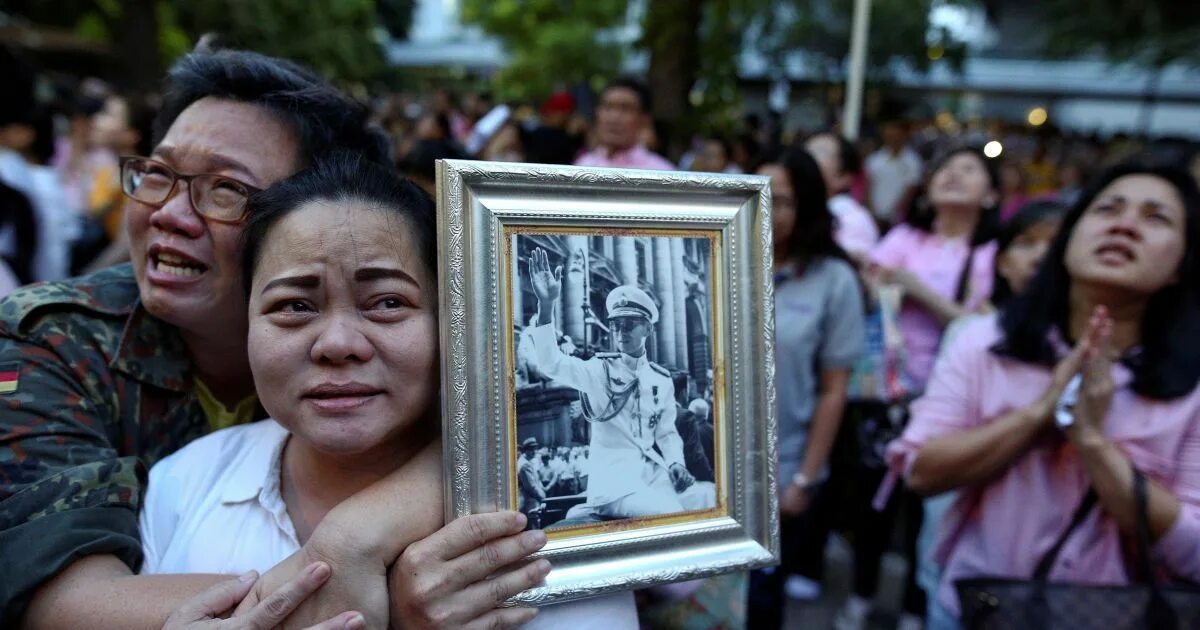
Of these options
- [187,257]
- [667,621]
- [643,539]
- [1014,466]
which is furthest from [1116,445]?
[187,257]

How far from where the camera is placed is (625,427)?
4.82ft

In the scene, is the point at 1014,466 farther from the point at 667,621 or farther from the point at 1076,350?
the point at 667,621

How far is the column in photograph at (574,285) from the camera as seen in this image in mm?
1424

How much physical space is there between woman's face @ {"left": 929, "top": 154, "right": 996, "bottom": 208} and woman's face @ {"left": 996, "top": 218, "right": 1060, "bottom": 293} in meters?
0.57

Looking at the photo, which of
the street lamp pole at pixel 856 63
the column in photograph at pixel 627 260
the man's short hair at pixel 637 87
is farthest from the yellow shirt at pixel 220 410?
the street lamp pole at pixel 856 63

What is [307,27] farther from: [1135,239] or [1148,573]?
Result: [1148,573]

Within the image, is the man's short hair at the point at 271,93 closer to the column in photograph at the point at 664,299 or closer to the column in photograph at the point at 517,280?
the column in photograph at the point at 517,280

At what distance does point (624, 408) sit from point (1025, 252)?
3.29 meters

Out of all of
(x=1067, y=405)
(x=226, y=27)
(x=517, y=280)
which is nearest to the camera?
(x=517, y=280)

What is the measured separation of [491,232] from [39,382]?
887 mm

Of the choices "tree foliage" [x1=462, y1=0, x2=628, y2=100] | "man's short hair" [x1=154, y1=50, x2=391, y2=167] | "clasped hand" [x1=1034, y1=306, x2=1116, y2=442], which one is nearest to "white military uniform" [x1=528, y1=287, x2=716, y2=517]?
"man's short hair" [x1=154, y1=50, x2=391, y2=167]

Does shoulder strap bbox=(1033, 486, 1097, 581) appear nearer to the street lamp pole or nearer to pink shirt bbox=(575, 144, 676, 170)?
pink shirt bbox=(575, 144, 676, 170)

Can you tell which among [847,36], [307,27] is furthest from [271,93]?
[307,27]

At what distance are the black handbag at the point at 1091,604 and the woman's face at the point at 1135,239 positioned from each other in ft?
1.75
